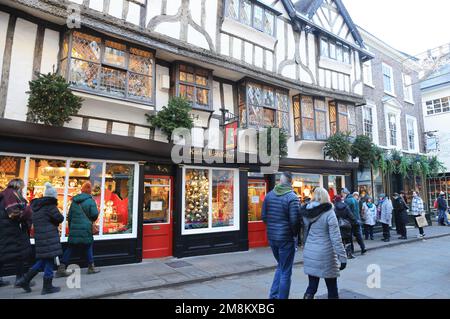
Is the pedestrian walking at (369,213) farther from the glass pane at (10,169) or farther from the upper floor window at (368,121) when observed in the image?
the glass pane at (10,169)

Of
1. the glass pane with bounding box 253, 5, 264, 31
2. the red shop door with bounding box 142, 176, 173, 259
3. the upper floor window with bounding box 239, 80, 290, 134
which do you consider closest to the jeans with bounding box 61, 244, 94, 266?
the red shop door with bounding box 142, 176, 173, 259

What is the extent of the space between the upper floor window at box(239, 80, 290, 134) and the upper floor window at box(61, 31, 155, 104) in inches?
120

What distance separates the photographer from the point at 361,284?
5.71 m

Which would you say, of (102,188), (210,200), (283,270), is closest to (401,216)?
(210,200)

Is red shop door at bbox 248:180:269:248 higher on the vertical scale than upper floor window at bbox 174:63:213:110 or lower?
lower

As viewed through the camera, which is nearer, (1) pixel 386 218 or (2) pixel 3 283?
(2) pixel 3 283

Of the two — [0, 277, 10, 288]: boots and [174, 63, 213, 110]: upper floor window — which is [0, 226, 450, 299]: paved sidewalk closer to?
[0, 277, 10, 288]: boots

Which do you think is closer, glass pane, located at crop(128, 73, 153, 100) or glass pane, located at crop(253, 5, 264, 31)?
glass pane, located at crop(128, 73, 153, 100)

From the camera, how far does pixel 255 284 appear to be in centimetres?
590

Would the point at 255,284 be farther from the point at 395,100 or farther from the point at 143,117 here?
the point at 395,100

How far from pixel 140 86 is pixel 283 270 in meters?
5.57

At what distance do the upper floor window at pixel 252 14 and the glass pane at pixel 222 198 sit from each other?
482 centimetres

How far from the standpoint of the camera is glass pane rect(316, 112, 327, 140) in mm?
11703

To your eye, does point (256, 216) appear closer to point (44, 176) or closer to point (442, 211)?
point (44, 176)
